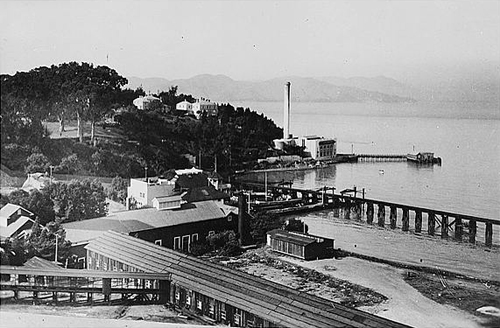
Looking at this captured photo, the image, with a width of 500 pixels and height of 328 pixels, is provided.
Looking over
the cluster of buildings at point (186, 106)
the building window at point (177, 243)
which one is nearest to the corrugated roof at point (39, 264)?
the building window at point (177, 243)

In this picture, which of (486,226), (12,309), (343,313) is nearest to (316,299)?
(343,313)

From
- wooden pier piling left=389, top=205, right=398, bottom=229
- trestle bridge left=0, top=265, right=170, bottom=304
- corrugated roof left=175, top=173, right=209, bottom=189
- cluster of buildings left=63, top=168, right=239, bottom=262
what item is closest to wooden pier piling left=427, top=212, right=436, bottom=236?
wooden pier piling left=389, top=205, right=398, bottom=229

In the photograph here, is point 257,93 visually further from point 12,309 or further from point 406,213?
point 12,309

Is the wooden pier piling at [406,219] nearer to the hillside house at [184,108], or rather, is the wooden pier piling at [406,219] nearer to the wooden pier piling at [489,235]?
the wooden pier piling at [489,235]

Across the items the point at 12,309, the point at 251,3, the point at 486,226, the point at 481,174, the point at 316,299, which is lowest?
the point at 12,309

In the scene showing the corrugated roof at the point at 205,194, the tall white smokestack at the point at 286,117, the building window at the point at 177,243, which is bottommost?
the building window at the point at 177,243
